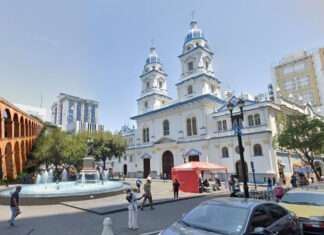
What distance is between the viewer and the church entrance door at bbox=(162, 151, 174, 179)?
37.3 m

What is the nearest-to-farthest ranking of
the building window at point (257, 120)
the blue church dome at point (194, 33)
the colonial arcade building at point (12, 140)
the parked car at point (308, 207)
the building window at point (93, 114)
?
the parked car at point (308, 207)
the colonial arcade building at point (12, 140)
the building window at point (257, 120)
the blue church dome at point (194, 33)
the building window at point (93, 114)

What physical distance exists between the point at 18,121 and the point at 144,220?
96.3ft

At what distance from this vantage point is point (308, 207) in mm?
7176

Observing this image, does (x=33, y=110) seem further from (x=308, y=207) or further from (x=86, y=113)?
(x=308, y=207)

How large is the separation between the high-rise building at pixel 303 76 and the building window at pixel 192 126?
30.7 m

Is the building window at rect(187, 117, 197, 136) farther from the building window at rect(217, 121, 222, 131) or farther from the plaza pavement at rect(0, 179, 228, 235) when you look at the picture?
the plaza pavement at rect(0, 179, 228, 235)

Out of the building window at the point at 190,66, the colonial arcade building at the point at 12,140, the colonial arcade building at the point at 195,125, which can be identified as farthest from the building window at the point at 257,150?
the colonial arcade building at the point at 12,140

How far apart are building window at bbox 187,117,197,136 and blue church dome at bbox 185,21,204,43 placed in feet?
53.2

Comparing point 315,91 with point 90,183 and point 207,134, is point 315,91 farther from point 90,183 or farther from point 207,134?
point 90,183

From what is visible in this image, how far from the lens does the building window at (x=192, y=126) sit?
35188 mm

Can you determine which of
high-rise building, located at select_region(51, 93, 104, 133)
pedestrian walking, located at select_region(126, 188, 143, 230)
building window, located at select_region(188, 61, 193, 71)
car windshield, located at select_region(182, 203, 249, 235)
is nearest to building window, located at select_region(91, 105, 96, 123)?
high-rise building, located at select_region(51, 93, 104, 133)

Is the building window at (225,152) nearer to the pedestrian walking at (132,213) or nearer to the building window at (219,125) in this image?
the building window at (219,125)

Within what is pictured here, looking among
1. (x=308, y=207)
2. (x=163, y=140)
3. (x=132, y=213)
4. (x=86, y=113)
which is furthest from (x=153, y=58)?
(x=86, y=113)

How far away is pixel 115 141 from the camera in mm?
33812
